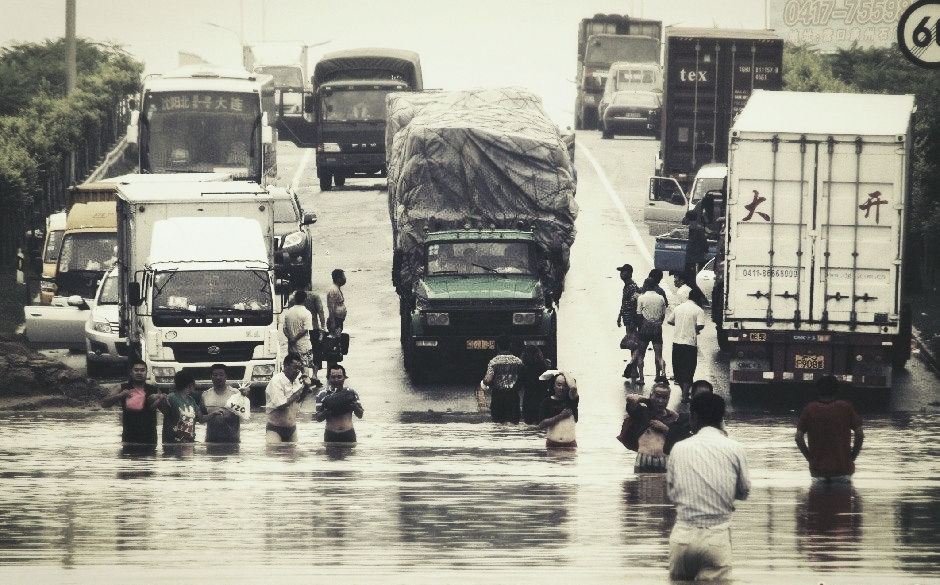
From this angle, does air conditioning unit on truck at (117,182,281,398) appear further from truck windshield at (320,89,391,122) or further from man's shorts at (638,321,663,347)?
truck windshield at (320,89,391,122)

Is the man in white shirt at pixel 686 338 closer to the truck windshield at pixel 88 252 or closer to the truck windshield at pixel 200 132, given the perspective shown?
the truck windshield at pixel 88 252

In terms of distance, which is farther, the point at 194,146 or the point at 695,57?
the point at 695,57

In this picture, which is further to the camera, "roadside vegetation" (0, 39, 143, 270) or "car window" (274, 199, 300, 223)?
"roadside vegetation" (0, 39, 143, 270)

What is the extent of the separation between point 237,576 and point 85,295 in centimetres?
2065

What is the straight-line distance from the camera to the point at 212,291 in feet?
84.1

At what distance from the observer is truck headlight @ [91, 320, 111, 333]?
91.8 ft

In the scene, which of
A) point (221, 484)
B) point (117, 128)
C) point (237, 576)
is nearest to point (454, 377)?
point (221, 484)

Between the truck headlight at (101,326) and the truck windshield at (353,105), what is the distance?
18.3 metres

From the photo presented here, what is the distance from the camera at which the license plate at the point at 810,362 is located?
25109mm

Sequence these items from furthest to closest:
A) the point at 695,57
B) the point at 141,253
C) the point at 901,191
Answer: the point at 695,57 < the point at 141,253 < the point at 901,191

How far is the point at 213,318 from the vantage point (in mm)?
25359

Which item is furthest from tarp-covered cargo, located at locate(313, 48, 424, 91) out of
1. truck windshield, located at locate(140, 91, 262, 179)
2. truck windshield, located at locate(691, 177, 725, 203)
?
truck windshield, located at locate(691, 177, 725, 203)

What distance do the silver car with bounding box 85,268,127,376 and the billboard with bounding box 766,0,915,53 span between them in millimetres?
53558

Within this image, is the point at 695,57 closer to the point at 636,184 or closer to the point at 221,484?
the point at 636,184
